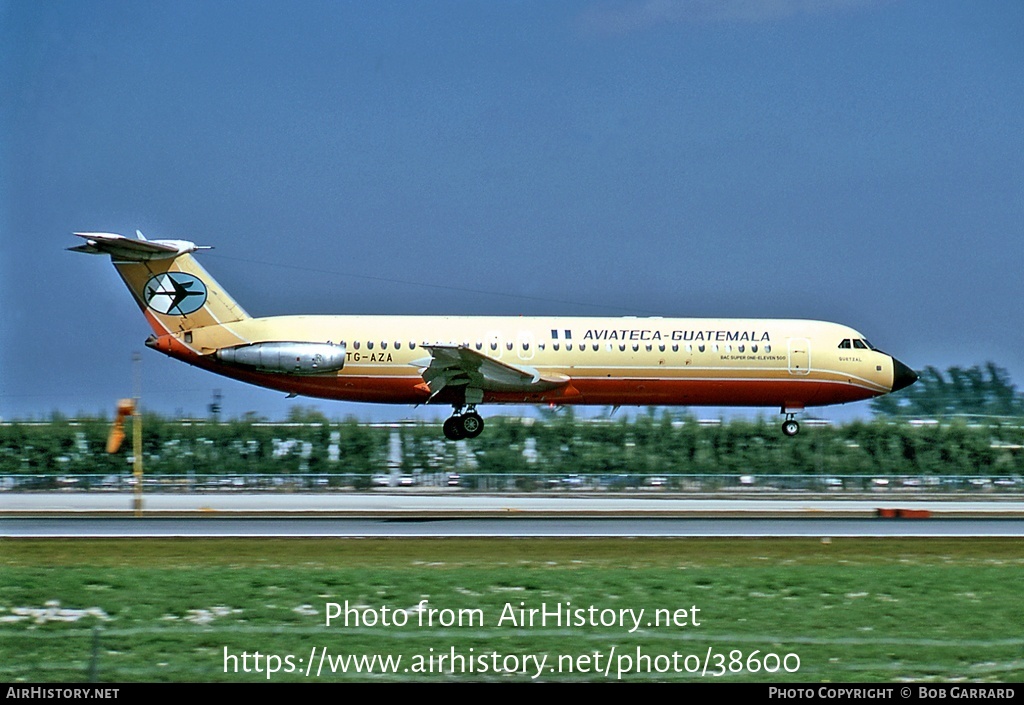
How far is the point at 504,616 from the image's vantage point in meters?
20.2

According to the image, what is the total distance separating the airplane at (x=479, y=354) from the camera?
46.2m

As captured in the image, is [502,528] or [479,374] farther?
[479,374]

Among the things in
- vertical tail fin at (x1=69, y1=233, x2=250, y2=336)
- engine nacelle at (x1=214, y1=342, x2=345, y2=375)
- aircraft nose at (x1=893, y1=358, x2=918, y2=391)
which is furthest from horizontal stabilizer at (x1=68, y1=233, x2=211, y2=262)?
aircraft nose at (x1=893, y1=358, x2=918, y2=391)

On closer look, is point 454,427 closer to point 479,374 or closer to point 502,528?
point 479,374

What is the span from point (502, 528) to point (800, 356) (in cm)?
1817

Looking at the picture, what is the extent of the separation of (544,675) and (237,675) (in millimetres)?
3988

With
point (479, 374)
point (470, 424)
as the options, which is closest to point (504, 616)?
point (479, 374)

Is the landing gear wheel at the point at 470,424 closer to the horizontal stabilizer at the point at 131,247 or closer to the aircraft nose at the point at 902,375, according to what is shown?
the horizontal stabilizer at the point at 131,247

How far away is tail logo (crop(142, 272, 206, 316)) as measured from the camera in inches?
1875

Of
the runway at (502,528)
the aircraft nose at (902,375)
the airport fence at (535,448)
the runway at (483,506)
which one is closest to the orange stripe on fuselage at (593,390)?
the aircraft nose at (902,375)

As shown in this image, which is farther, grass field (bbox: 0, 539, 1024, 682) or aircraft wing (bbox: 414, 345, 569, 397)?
aircraft wing (bbox: 414, 345, 569, 397)

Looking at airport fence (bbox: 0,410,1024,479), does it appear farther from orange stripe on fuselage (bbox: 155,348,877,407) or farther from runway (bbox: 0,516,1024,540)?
runway (bbox: 0,516,1024,540)

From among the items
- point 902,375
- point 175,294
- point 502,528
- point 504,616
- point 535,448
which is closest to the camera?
point 504,616

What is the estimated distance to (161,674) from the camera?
1678cm
